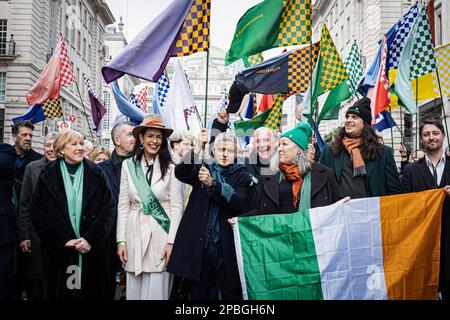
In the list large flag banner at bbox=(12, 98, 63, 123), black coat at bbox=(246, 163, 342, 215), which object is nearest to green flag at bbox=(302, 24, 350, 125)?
black coat at bbox=(246, 163, 342, 215)

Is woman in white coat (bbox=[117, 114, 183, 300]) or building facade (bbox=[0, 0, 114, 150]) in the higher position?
building facade (bbox=[0, 0, 114, 150])

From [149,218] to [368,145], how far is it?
7.99ft

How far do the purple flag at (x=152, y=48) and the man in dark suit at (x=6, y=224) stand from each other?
1.33 metres

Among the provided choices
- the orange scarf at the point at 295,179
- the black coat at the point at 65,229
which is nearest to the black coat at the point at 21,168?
the black coat at the point at 65,229

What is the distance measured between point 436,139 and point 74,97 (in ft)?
132

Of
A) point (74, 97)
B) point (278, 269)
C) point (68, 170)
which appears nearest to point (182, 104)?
point (68, 170)

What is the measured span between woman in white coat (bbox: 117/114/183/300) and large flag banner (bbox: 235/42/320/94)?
365 centimetres

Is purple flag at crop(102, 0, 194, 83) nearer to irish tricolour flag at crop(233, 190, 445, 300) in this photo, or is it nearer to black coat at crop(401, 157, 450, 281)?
irish tricolour flag at crop(233, 190, 445, 300)

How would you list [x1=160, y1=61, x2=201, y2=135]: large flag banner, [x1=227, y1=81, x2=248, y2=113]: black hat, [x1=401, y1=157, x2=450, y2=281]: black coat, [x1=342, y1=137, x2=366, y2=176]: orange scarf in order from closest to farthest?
[x1=401, y1=157, x2=450, y2=281]: black coat → [x1=342, y1=137, x2=366, y2=176]: orange scarf → [x1=227, y1=81, x2=248, y2=113]: black hat → [x1=160, y1=61, x2=201, y2=135]: large flag banner

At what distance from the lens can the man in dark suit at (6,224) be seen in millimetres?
4844

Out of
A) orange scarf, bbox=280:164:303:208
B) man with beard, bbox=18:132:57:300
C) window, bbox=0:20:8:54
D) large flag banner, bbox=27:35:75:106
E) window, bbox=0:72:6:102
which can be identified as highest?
window, bbox=0:20:8:54

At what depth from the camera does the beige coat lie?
427cm

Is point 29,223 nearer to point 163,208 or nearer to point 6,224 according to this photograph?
point 6,224

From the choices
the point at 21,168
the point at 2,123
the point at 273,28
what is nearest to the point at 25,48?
the point at 2,123
